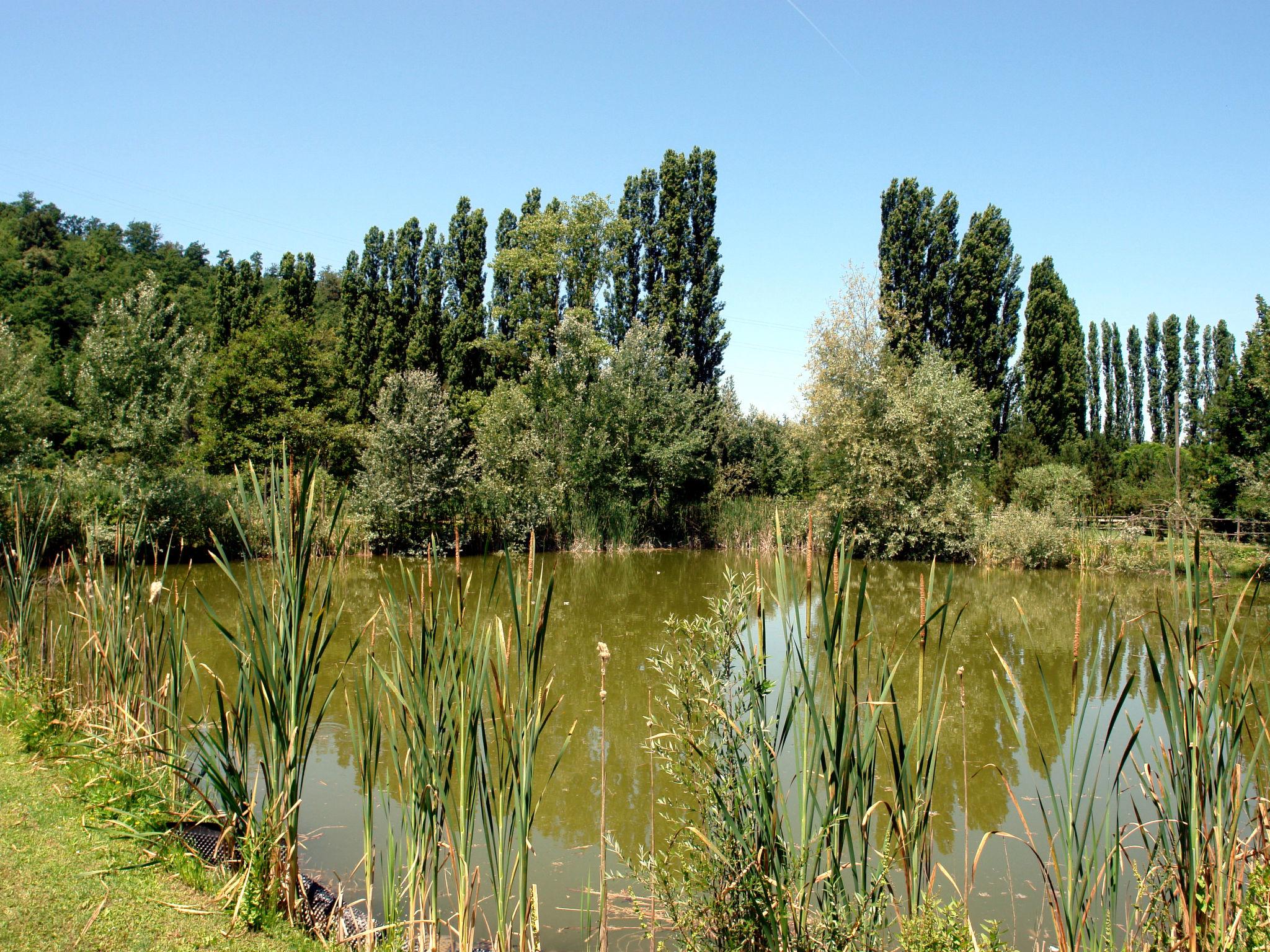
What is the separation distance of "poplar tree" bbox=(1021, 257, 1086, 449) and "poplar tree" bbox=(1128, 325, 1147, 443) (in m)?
20.5

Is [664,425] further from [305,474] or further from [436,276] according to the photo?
[305,474]

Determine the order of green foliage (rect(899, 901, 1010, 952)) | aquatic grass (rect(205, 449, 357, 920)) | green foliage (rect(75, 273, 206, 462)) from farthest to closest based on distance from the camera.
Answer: green foliage (rect(75, 273, 206, 462)), aquatic grass (rect(205, 449, 357, 920)), green foliage (rect(899, 901, 1010, 952))

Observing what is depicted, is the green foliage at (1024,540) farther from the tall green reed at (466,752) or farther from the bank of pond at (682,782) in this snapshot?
the tall green reed at (466,752)

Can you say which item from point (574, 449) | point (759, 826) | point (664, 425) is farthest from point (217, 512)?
point (759, 826)

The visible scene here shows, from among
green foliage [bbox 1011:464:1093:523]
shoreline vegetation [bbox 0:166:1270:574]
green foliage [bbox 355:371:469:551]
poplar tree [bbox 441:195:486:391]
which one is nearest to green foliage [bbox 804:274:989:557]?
shoreline vegetation [bbox 0:166:1270:574]

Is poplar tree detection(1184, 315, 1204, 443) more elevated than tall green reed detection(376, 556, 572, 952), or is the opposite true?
poplar tree detection(1184, 315, 1204, 443)

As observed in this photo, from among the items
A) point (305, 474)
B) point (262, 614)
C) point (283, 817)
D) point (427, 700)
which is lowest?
point (283, 817)

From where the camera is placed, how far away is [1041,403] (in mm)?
27391

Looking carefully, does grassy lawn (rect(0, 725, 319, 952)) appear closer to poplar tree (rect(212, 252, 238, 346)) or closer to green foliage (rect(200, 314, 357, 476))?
green foliage (rect(200, 314, 357, 476))

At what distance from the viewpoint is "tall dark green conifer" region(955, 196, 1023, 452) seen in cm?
2669

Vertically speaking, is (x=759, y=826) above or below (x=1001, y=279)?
below

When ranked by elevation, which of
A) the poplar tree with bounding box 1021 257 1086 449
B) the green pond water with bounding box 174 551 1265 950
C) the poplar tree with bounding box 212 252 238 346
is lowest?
the green pond water with bounding box 174 551 1265 950

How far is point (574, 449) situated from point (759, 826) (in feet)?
66.1

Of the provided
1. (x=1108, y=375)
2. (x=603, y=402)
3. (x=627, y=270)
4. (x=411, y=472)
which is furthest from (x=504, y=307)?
(x=1108, y=375)
